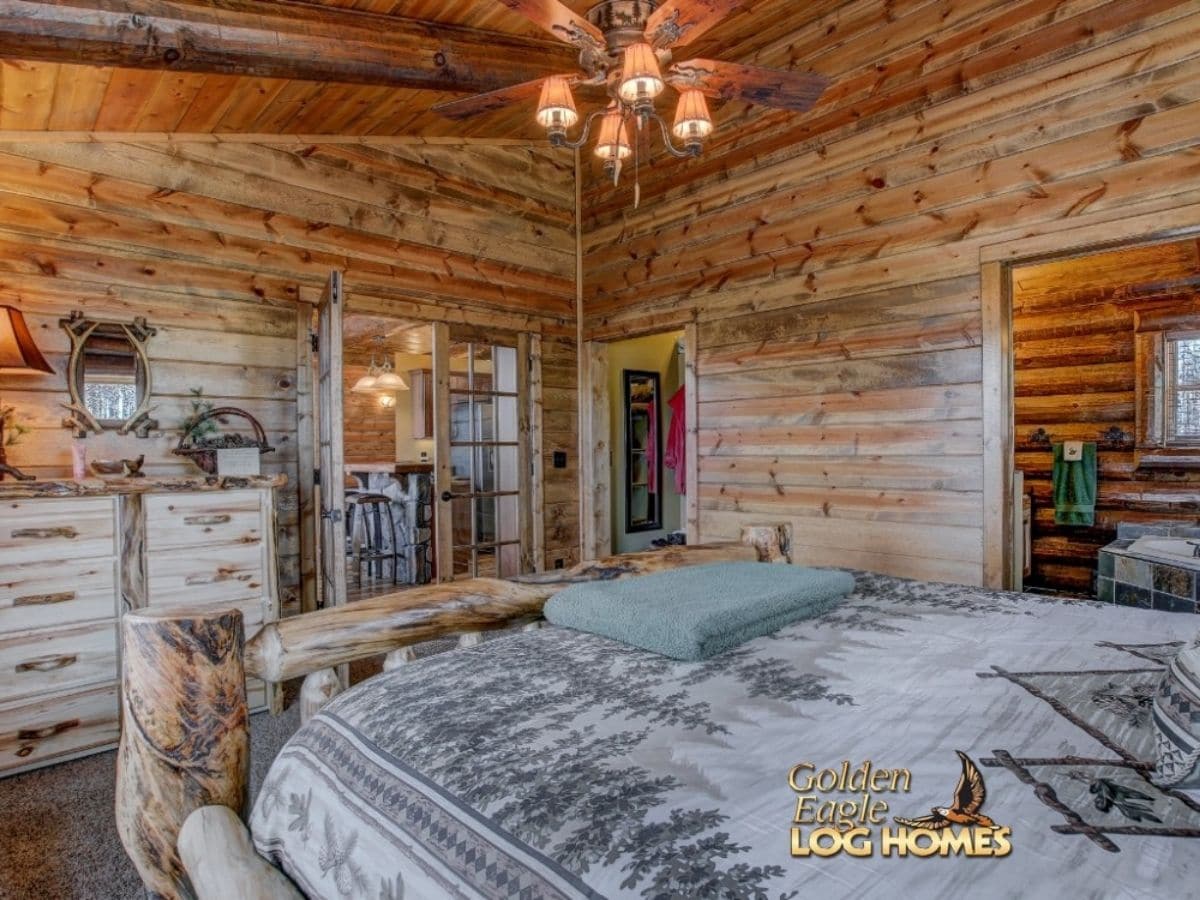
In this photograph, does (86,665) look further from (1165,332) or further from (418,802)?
(1165,332)

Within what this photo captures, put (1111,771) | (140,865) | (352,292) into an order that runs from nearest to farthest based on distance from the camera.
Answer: (1111,771), (140,865), (352,292)

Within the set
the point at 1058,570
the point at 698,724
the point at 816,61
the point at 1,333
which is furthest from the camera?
the point at 1058,570

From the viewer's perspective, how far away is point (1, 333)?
8.39ft

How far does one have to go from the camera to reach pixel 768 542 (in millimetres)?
2395

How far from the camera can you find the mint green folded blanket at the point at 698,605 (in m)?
1.28

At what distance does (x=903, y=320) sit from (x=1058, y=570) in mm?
3350

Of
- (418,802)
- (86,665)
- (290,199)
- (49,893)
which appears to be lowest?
(49,893)

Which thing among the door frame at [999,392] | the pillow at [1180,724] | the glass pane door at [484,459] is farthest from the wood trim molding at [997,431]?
the glass pane door at [484,459]

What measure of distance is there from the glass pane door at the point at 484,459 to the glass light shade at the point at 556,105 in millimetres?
2283

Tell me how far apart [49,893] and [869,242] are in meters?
4.14

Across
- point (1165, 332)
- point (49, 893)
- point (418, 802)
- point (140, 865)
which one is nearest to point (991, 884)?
point (418, 802)

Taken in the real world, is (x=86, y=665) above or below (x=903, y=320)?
below

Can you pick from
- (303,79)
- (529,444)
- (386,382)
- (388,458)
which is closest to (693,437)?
(529,444)

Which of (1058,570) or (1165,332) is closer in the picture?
(1165,332)
